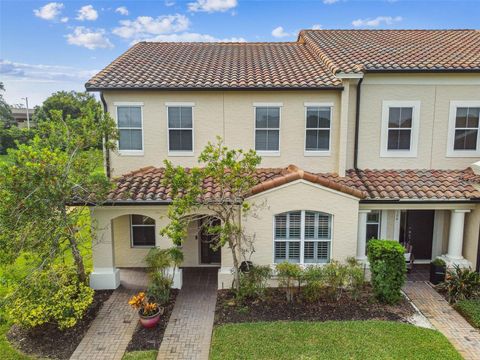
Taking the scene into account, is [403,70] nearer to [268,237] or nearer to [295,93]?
[295,93]

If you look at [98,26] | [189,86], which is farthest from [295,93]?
[98,26]

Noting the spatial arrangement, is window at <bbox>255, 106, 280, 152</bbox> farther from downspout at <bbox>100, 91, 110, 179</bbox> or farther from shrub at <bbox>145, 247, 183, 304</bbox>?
downspout at <bbox>100, 91, 110, 179</bbox>

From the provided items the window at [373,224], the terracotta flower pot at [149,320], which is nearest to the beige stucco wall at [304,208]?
the window at [373,224]

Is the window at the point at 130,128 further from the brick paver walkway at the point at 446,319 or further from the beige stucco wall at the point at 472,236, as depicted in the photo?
the beige stucco wall at the point at 472,236

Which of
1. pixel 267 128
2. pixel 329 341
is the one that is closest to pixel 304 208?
pixel 267 128

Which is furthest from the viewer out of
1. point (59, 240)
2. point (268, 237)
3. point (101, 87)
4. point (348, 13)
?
point (348, 13)

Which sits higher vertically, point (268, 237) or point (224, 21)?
point (224, 21)

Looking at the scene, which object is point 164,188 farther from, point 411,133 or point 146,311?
point 411,133
